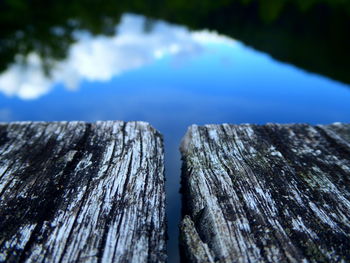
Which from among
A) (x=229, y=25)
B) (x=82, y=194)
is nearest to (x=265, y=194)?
(x=82, y=194)

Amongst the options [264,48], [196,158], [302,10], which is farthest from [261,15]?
[196,158]

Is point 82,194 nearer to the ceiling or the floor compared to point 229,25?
nearer to the floor

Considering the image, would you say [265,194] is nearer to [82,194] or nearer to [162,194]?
[162,194]

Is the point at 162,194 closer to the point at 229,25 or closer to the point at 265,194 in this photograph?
the point at 265,194

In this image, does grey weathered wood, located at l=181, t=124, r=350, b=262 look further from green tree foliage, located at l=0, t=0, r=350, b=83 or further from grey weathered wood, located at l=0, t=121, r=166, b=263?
green tree foliage, located at l=0, t=0, r=350, b=83

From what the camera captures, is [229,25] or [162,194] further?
[229,25]

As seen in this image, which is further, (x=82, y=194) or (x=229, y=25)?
(x=229, y=25)

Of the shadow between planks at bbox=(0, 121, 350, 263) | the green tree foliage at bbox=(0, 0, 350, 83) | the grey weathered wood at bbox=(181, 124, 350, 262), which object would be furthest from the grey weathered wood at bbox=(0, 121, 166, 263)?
the green tree foliage at bbox=(0, 0, 350, 83)

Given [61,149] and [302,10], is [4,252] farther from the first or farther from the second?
[302,10]
